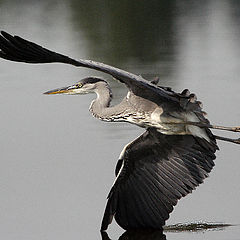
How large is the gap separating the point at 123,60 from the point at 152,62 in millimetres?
697

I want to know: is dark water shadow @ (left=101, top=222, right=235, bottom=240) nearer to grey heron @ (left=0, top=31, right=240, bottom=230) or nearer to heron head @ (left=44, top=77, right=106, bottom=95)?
grey heron @ (left=0, top=31, right=240, bottom=230)

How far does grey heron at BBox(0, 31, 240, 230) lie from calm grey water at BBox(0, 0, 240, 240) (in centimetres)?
17

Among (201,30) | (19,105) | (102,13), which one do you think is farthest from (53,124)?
(102,13)

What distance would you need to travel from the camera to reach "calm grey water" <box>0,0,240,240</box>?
905cm

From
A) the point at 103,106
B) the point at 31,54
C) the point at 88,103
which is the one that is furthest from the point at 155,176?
the point at 88,103

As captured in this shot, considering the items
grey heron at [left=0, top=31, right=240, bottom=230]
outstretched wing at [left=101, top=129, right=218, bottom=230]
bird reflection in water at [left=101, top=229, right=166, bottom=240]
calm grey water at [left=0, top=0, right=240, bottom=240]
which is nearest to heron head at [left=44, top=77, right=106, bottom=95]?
grey heron at [left=0, top=31, right=240, bottom=230]

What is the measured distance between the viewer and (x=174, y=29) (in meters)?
20.3

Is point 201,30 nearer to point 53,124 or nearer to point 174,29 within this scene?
point 174,29

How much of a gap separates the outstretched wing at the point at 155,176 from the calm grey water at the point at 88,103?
14 cm

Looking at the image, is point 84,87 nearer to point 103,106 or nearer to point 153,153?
point 103,106

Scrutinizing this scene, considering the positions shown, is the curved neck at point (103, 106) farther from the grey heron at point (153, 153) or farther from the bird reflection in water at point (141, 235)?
the bird reflection in water at point (141, 235)

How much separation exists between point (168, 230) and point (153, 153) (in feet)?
2.47

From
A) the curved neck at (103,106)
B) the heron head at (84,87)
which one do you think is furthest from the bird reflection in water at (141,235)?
the heron head at (84,87)

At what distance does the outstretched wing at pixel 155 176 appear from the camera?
9109 millimetres
